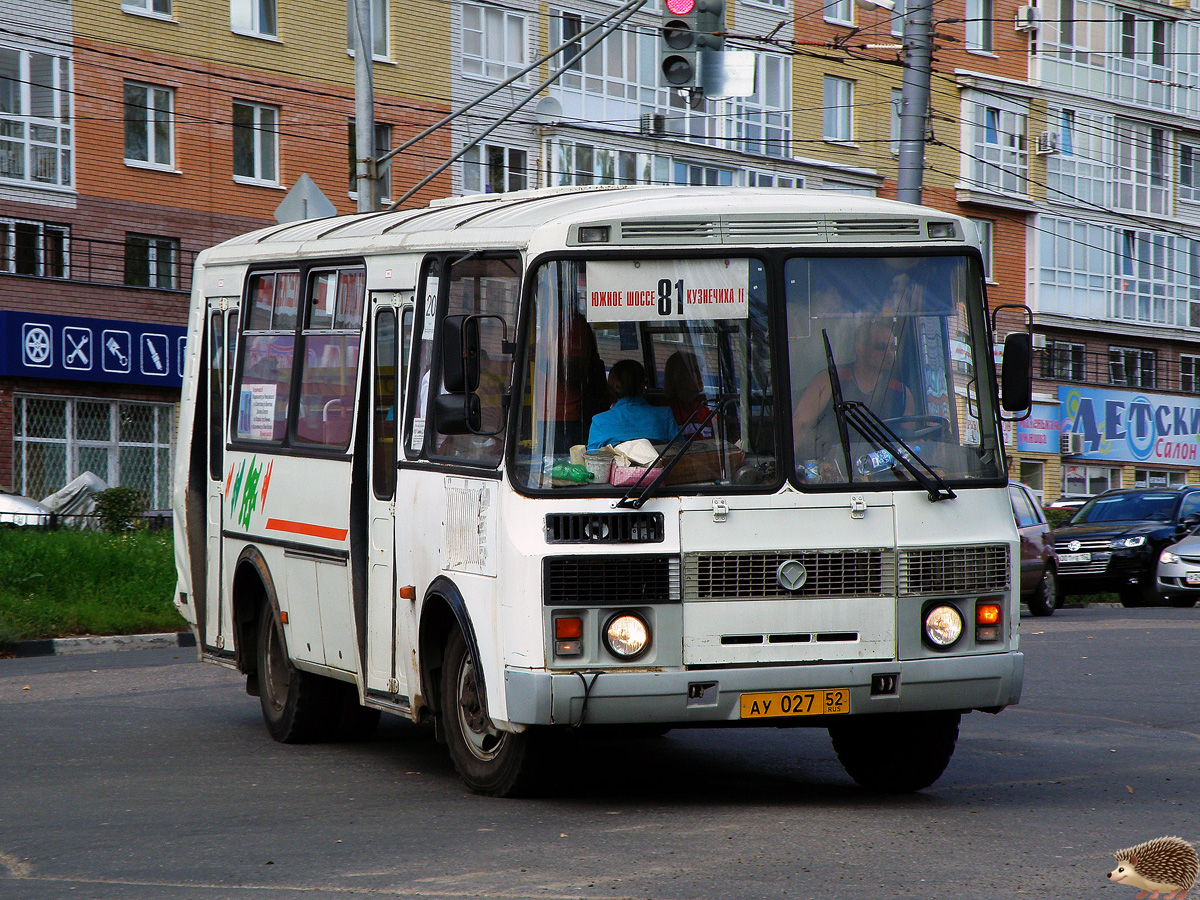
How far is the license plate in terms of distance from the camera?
7.65 meters

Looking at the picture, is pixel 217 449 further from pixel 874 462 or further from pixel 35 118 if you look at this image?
pixel 35 118

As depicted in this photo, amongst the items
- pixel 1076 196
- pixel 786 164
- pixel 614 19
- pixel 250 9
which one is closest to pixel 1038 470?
pixel 1076 196

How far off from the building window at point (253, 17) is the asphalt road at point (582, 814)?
26351 millimetres

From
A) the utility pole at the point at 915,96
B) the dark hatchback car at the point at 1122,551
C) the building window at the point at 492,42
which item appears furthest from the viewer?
the building window at the point at 492,42

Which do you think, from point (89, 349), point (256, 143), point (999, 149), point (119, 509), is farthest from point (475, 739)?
point (999, 149)

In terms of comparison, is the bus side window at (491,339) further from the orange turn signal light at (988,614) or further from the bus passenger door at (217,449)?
the bus passenger door at (217,449)

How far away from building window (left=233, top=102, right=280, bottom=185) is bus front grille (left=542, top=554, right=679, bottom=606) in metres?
30.7

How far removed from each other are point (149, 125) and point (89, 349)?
4839 millimetres

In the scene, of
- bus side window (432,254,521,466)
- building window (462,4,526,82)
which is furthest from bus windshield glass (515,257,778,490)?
building window (462,4,526,82)

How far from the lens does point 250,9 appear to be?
1455 inches

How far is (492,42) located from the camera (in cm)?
4078


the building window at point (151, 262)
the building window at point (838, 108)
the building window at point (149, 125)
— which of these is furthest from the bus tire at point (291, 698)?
the building window at point (838, 108)

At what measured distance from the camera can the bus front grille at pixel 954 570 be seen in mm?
7852

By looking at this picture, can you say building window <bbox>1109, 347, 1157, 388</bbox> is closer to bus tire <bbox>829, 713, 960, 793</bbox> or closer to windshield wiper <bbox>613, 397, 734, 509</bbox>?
bus tire <bbox>829, 713, 960, 793</bbox>
